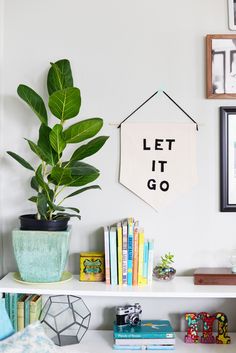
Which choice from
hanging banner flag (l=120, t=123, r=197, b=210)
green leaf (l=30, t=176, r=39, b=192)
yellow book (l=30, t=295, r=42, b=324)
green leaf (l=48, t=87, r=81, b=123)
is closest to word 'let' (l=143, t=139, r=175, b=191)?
hanging banner flag (l=120, t=123, r=197, b=210)

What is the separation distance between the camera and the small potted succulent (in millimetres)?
2447

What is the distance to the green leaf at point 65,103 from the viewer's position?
225 cm

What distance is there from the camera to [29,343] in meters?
1.93

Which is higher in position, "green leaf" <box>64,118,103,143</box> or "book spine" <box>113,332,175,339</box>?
"green leaf" <box>64,118,103,143</box>

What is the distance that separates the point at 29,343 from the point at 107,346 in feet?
1.83

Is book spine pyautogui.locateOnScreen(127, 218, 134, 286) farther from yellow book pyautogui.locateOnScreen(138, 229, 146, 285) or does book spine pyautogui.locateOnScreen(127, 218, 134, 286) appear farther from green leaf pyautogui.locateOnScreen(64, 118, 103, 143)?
green leaf pyautogui.locateOnScreen(64, 118, 103, 143)

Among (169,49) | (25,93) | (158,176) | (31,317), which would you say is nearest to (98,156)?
(158,176)

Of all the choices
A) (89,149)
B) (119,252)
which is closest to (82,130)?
(89,149)

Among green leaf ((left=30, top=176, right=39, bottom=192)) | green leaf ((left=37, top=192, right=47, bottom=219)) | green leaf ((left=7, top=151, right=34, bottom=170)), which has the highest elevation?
green leaf ((left=7, top=151, right=34, bottom=170))

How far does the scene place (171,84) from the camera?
2559 mm

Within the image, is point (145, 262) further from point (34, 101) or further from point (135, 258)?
point (34, 101)

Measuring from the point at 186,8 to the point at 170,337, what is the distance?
1556 millimetres

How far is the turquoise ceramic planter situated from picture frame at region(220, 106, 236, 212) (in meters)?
0.78

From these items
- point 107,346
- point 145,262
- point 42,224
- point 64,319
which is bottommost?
point 107,346
